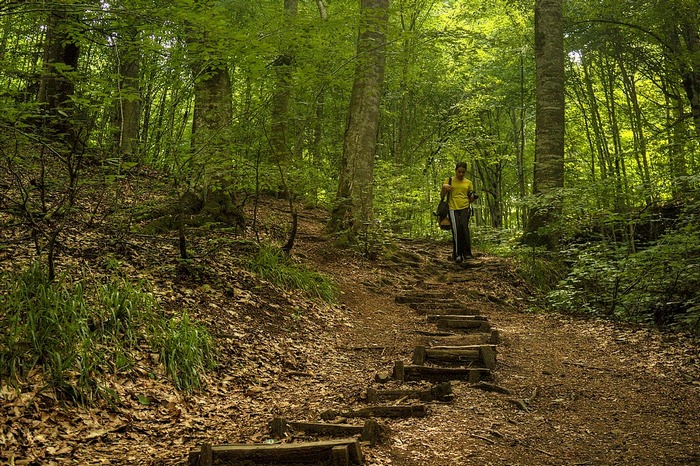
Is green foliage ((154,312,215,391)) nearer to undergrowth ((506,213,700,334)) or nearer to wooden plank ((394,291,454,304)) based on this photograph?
wooden plank ((394,291,454,304))

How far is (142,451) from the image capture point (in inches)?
146

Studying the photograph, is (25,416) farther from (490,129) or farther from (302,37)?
(490,129)

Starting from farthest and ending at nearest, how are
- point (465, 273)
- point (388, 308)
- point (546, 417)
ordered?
1. point (465, 273)
2. point (388, 308)
3. point (546, 417)

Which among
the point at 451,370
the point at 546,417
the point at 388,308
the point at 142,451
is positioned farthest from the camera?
the point at 388,308

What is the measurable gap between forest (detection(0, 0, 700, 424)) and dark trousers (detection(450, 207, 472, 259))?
3.65 ft

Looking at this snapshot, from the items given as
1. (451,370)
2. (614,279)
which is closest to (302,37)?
(451,370)

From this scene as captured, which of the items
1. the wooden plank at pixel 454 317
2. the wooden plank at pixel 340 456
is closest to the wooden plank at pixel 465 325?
the wooden plank at pixel 454 317

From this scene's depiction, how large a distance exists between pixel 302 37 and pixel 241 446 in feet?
18.5

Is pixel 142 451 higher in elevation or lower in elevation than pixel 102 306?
lower

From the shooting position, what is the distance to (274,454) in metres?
3.36

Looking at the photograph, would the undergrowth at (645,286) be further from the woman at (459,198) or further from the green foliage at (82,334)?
the green foliage at (82,334)

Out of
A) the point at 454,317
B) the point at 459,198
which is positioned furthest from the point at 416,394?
the point at 459,198

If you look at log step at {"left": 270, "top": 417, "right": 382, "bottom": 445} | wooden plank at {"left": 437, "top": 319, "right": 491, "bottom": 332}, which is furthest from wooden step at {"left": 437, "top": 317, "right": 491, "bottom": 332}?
log step at {"left": 270, "top": 417, "right": 382, "bottom": 445}

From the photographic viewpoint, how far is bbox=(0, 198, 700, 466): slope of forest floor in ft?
11.7
